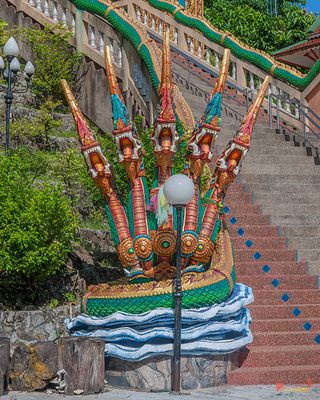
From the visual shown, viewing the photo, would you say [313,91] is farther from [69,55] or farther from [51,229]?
[51,229]

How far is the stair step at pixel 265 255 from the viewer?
1608 cm

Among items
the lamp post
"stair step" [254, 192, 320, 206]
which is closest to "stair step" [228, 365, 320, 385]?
the lamp post

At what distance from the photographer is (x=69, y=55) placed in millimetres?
25203

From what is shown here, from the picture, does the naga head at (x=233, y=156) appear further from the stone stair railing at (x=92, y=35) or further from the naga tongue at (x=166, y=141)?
the stone stair railing at (x=92, y=35)

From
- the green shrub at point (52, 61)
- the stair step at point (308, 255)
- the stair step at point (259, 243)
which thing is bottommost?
the stair step at point (308, 255)

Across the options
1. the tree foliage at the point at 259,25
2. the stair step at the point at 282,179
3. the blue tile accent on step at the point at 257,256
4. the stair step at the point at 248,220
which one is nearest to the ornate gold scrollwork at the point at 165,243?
the blue tile accent on step at the point at 257,256

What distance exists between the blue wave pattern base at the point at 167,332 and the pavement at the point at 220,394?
0.51m

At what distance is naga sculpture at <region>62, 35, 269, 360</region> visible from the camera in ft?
43.1

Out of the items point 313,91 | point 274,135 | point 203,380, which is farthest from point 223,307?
point 313,91

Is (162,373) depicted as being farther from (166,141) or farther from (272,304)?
(166,141)

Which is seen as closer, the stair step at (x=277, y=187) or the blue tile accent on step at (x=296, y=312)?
the blue tile accent on step at (x=296, y=312)

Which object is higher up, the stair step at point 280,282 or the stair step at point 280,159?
the stair step at point 280,159

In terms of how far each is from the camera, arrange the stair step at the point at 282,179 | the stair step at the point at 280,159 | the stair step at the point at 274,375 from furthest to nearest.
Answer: the stair step at the point at 280,159 < the stair step at the point at 282,179 < the stair step at the point at 274,375

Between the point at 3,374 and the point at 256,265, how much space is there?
5.09 metres
